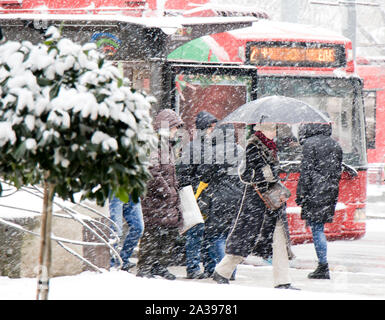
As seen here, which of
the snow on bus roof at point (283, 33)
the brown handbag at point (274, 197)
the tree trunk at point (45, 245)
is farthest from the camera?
the snow on bus roof at point (283, 33)

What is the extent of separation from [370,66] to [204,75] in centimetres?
1125

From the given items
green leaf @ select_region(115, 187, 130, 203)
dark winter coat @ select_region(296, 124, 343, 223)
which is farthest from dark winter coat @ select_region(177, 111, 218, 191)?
Answer: green leaf @ select_region(115, 187, 130, 203)

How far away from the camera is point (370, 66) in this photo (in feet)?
68.0

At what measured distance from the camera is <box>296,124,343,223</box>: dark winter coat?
9.38 meters

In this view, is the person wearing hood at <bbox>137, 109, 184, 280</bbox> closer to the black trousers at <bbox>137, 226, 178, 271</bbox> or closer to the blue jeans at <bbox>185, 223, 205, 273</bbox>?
the black trousers at <bbox>137, 226, 178, 271</bbox>

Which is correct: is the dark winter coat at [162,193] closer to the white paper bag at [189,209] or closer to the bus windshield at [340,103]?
the white paper bag at [189,209]

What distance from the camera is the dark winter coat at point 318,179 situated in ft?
30.8

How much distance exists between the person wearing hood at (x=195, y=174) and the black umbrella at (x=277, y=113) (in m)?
0.32

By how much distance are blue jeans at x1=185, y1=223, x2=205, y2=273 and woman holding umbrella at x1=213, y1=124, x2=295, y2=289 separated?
41.2 inches

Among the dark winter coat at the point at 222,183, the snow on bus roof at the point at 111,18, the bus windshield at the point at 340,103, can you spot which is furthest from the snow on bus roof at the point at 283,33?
the dark winter coat at the point at 222,183

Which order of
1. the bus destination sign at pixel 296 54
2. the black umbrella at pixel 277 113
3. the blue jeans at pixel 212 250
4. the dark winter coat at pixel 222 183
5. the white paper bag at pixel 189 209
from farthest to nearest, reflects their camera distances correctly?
the bus destination sign at pixel 296 54 → the blue jeans at pixel 212 250 → the dark winter coat at pixel 222 183 → the white paper bag at pixel 189 209 → the black umbrella at pixel 277 113

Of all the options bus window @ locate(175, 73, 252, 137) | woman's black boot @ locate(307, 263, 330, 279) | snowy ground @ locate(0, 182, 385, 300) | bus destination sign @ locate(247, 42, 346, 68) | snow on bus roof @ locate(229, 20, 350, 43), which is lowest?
woman's black boot @ locate(307, 263, 330, 279)

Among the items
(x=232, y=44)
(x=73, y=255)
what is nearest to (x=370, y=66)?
(x=232, y=44)

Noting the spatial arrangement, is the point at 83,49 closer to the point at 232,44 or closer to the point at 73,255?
the point at 73,255
